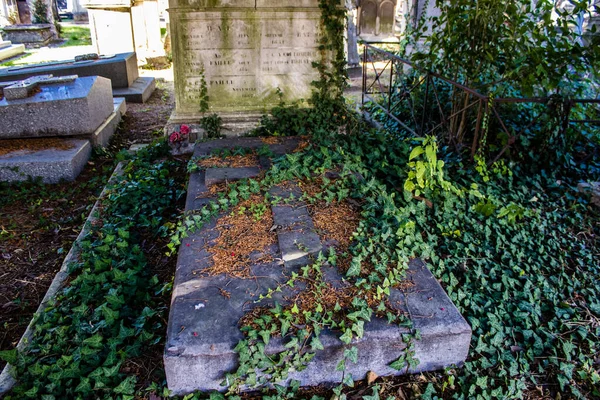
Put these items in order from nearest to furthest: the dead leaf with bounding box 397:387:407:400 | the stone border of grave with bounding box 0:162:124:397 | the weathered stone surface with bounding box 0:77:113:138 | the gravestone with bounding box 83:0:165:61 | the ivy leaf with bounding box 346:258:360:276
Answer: the dead leaf with bounding box 397:387:407:400 < the stone border of grave with bounding box 0:162:124:397 < the ivy leaf with bounding box 346:258:360:276 < the weathered stone surface with bounding box 0:77:113:138 < the gravestone with bounding box 83:0:165:61

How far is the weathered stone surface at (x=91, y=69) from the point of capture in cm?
762

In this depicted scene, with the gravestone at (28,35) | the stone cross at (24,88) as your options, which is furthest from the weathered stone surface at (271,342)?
the gravestone at (28,35)

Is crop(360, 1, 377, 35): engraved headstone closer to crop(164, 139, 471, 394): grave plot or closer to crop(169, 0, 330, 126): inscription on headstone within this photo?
crop(169, 0, 330, 126): inscription on headstone

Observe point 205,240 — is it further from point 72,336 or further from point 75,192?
point 75,192

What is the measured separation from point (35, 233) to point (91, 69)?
4704 mm

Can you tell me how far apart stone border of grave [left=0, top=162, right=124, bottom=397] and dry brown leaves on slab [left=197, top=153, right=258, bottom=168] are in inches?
40.2

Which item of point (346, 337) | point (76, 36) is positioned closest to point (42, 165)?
point (346, 337)

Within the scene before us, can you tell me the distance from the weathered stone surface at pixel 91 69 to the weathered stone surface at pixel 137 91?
0.11m

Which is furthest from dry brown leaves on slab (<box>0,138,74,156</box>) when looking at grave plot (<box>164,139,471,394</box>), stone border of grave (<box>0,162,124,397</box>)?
Result: grave plot (<box>164,139,471,394</box>)

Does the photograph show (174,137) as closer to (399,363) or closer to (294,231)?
(294,231)

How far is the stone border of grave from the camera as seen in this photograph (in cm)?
259

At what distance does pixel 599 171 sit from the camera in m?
4.96

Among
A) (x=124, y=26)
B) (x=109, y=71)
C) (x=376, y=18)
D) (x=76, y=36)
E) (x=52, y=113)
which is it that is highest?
(x=376, y=18)

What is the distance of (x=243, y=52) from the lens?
5.60 m
